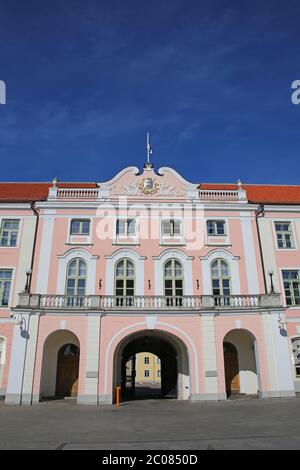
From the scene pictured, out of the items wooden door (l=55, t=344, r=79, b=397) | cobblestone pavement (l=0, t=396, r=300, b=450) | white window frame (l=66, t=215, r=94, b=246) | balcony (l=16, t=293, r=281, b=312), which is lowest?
cobblestone pavement (l=0, t=396, r=300, b=450)

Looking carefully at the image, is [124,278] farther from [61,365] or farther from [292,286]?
[292,286]

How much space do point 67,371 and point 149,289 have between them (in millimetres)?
6828

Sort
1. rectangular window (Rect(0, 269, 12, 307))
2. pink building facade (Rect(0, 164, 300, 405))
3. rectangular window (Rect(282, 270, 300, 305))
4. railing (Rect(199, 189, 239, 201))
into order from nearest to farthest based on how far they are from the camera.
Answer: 1. pink building facade (Rect(0, 164, 300, 405))
2. rectangular window (Rect(0, 269, 12, 307))
3. rectangular window (Rect(282, 270, 300, 305))
4. railing (Rect(199, 189, 239, 201))

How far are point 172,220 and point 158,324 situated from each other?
694 cm

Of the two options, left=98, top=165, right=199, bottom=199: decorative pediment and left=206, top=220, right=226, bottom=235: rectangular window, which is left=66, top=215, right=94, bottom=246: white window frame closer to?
left=98, top=165, right=199, bottom=199: decorative pediment

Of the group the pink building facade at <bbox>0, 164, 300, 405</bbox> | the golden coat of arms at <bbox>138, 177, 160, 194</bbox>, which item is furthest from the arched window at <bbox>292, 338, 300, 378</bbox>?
the golden coat of arms at <bbox>138, 177, 160, 194</bbox>

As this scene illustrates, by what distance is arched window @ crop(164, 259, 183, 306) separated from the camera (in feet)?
70.2

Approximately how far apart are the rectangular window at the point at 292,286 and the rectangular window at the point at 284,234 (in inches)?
72.5

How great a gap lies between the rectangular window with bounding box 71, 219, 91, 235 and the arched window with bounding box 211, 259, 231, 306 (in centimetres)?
820

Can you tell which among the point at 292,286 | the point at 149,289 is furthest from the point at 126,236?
the point at 292,286

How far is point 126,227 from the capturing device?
22875 mm

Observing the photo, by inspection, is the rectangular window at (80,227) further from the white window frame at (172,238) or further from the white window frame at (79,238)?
the white window frame at (172,238)
